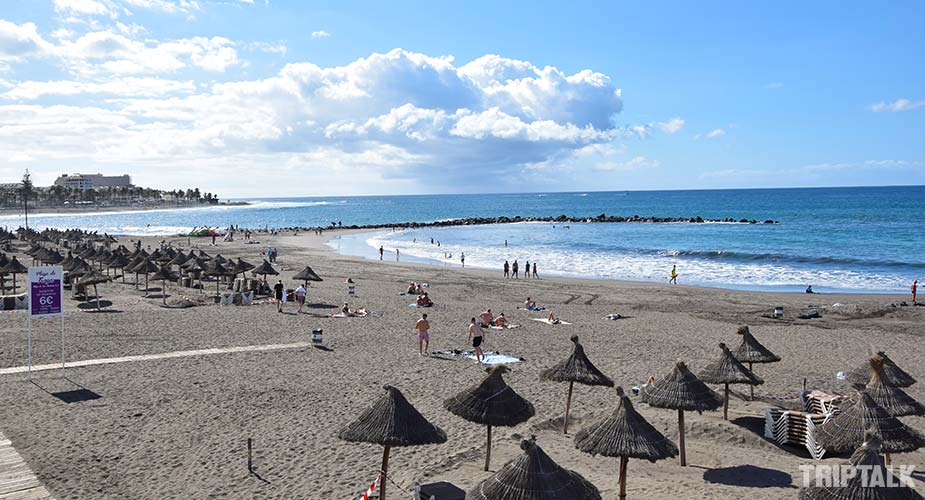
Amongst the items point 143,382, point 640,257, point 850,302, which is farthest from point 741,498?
point 640,257

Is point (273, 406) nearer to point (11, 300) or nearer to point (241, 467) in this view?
point (241, 467)

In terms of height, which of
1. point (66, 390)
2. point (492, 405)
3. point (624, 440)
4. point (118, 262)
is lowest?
point (66, 390)

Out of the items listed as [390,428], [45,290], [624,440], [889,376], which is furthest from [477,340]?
[45,290]

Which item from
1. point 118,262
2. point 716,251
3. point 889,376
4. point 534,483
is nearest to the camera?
point 534,483

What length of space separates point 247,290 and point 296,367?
557 inches

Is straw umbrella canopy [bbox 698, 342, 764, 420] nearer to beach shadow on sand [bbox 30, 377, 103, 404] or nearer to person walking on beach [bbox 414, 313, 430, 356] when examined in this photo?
person walking on beach [bbox 414, 313, 430, 356]

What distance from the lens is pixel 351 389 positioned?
1484cm

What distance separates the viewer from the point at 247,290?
29656 mm

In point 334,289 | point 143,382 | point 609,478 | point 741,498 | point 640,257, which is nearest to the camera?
point 741,498

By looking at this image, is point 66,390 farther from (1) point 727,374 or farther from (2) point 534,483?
(1) point 727,374

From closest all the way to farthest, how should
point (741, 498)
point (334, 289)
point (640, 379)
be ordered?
point (741, 498) < point (640, 379) < point (334, 289)

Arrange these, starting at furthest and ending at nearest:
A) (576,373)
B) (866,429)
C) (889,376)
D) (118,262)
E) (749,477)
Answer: (118,262) → (889,376) → (576,373) → (749,477) → (866,429)

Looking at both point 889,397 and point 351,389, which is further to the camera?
point 351,389

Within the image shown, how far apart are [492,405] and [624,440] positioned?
2.06 meters
